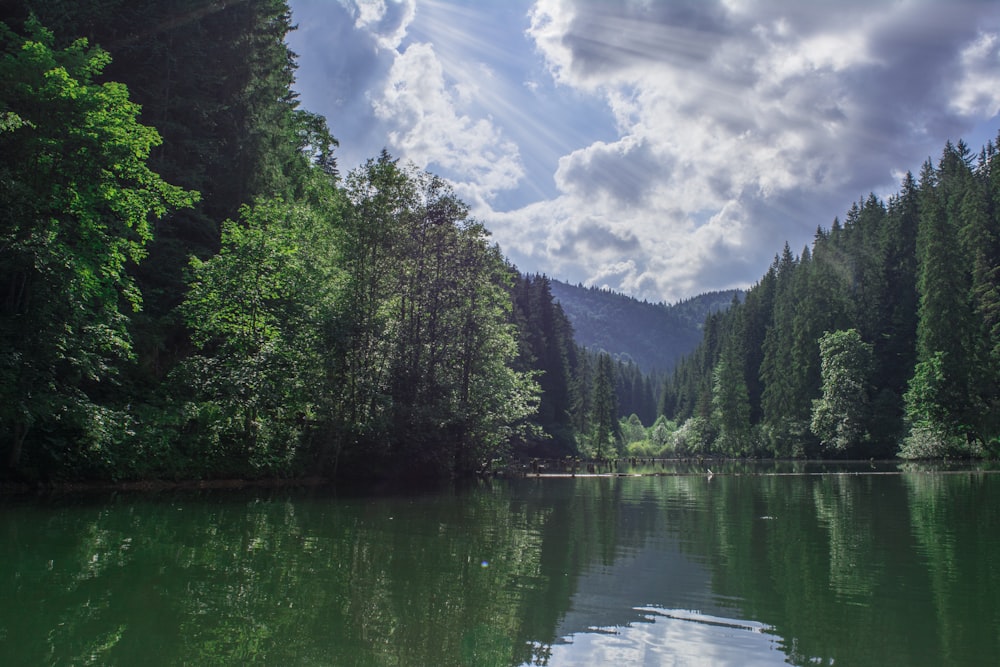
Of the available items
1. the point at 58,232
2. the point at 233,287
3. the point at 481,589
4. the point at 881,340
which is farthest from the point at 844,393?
the point at 58,232

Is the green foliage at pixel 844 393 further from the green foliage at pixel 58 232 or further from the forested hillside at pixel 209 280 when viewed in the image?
the green foliage at pixel 58 232

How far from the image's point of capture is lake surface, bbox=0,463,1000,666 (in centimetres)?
621

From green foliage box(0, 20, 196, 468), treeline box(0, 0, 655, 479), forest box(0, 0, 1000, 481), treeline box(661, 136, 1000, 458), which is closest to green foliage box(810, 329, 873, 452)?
treeline box(661, 136, 1000, 458)

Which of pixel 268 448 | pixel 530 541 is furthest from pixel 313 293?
pixel 530 541

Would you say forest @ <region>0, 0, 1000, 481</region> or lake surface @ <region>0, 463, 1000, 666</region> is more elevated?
forest @ <region>0, 0, 1000, 481</region>

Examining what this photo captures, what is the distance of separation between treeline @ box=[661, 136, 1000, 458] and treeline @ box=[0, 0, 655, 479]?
3572cm

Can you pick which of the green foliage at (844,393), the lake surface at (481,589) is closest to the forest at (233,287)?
the lake surface at (481,589)

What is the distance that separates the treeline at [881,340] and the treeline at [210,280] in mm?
35721

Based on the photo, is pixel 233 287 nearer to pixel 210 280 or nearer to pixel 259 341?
pixel 210 280

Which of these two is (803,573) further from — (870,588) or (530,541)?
(530,541)

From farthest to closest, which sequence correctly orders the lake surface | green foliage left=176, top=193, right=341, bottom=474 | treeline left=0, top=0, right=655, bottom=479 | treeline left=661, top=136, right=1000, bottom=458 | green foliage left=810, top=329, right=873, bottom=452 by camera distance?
green foliage left=810, top=329, right=873, bottom=452 < treeline left=661, top=136, right=1000, bottom=458 < green foliage left=176, top=193, right=341, bottom=474 < treeline left=0, top=0, right=655, bottom=479 < the lake surface

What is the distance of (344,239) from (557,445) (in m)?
47.4

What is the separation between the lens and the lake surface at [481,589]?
6211 mm

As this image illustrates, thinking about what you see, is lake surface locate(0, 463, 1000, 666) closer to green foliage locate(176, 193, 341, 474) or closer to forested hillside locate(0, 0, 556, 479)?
forested hillside locate(0, 0, 556, 479)
